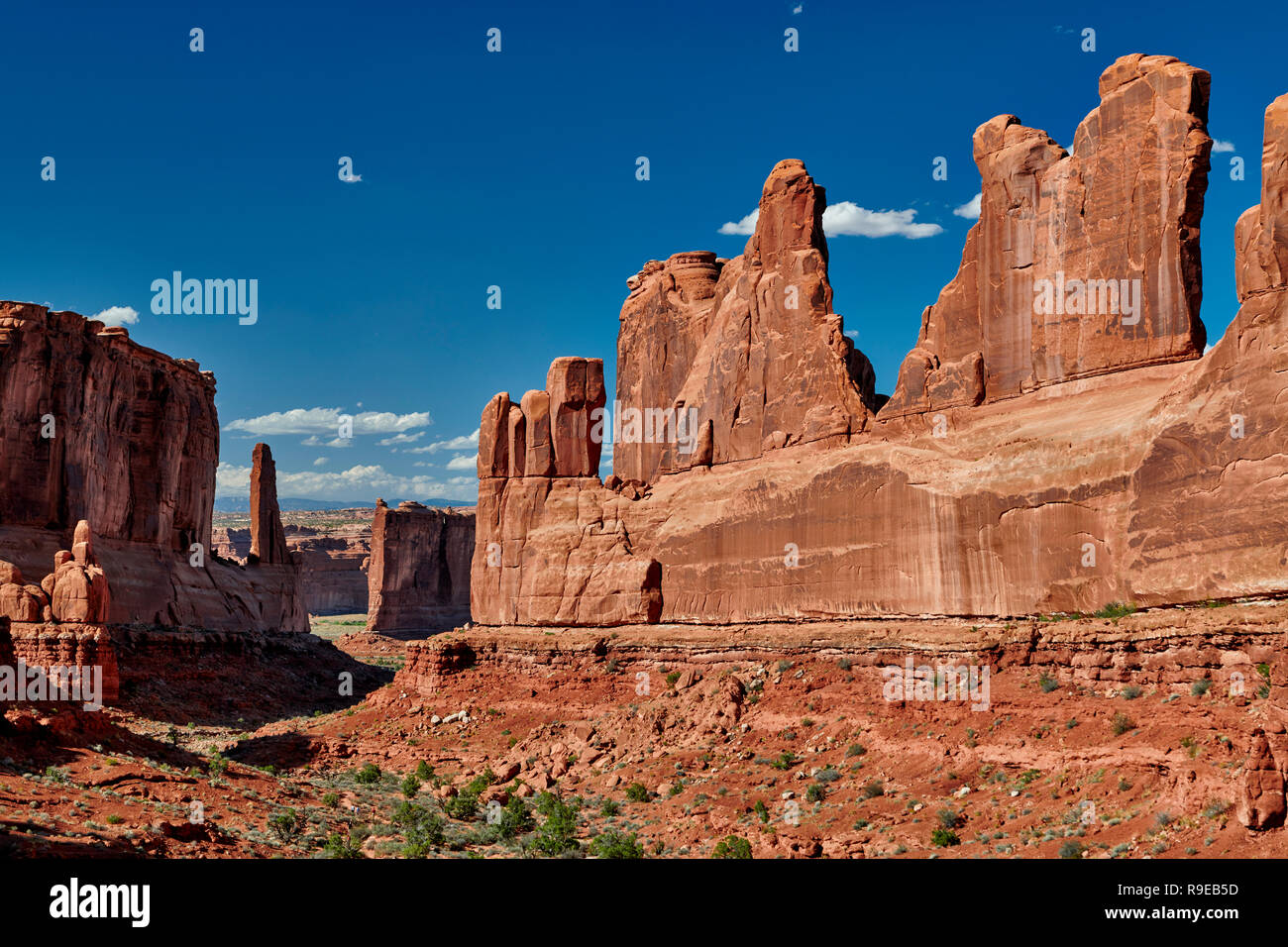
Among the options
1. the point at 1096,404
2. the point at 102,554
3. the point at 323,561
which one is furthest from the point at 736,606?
the point at 323,561

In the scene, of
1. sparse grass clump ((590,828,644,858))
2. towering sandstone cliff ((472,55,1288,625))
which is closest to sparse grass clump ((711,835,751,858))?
sparse grass clump ((590,828,644,858))

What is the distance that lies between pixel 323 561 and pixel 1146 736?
119797 mm

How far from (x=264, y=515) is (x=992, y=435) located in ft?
190

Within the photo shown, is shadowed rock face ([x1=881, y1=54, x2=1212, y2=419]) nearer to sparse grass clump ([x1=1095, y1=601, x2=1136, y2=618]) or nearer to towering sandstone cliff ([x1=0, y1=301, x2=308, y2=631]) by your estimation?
sparse grass clump ([x1=1095, y1=601, x2=1136, y2=618])

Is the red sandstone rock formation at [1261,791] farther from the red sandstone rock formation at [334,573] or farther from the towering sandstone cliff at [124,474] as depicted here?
the red sandstone rock formation at [334,573]

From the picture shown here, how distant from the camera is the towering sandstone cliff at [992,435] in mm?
19734

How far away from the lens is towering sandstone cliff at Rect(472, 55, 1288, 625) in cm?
1973

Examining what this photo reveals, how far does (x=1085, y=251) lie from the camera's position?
23.4 metres

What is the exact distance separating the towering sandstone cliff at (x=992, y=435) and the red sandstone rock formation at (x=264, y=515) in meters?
38.4

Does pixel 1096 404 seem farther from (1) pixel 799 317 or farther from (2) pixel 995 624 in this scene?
(1) pixel 799 317

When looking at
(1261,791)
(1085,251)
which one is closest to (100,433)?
(1085,251)

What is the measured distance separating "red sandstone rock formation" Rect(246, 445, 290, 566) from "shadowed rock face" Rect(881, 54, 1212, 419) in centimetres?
5495

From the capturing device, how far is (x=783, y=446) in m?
32.0

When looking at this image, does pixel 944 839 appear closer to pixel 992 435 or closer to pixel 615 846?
pixel 615 846
